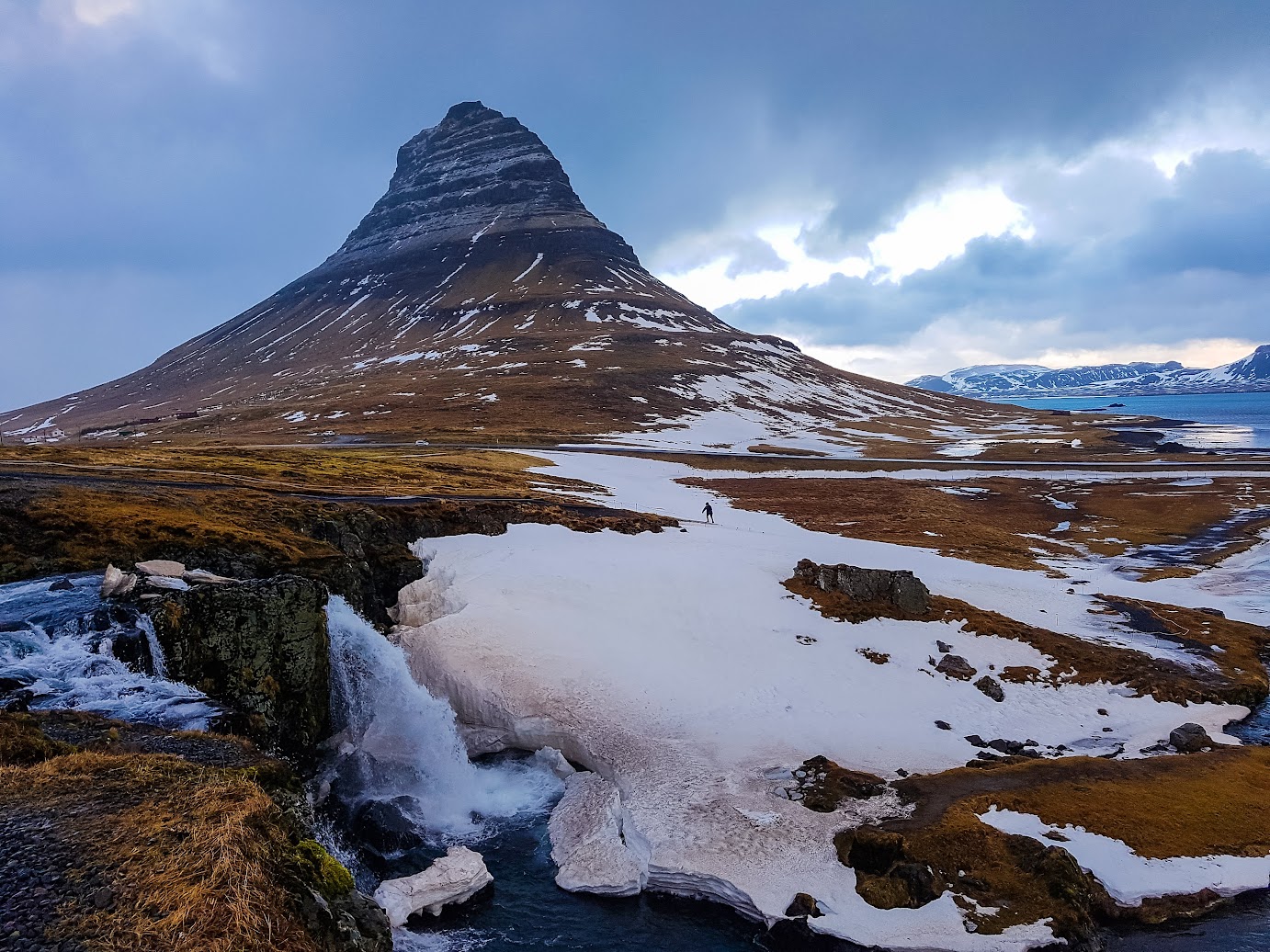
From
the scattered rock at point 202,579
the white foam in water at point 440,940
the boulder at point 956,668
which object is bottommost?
the white foam in water at point 440,940

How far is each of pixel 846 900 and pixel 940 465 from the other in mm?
105102

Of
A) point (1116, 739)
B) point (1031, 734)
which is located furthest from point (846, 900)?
point (1116, 739)

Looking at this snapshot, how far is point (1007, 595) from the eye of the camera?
40500 mm

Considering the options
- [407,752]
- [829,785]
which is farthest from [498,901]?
[829,785]

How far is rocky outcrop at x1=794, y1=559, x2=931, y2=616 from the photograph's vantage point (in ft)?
115

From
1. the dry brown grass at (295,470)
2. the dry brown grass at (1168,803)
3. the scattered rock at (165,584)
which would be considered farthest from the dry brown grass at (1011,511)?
the scattered rock at (165,584)

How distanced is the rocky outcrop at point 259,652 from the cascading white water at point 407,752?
1.33m

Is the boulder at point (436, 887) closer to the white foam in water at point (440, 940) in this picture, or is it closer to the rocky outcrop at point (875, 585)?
the white foam in water at point (440, 940)

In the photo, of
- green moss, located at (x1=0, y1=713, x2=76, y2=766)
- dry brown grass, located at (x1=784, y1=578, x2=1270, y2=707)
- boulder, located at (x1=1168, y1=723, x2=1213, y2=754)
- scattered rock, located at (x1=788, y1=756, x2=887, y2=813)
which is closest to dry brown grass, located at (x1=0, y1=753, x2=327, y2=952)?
green moss, located at (x1=0, y1=713, x2=76, y2=766)

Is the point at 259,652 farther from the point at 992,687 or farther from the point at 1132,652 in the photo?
the point at 1132,652

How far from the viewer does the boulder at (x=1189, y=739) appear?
24.7 metres

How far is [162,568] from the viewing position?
2230 cm

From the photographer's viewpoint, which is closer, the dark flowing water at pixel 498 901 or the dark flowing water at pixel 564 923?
the dark flowing water at pixel 498 901

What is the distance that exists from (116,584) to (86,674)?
12.8ft
